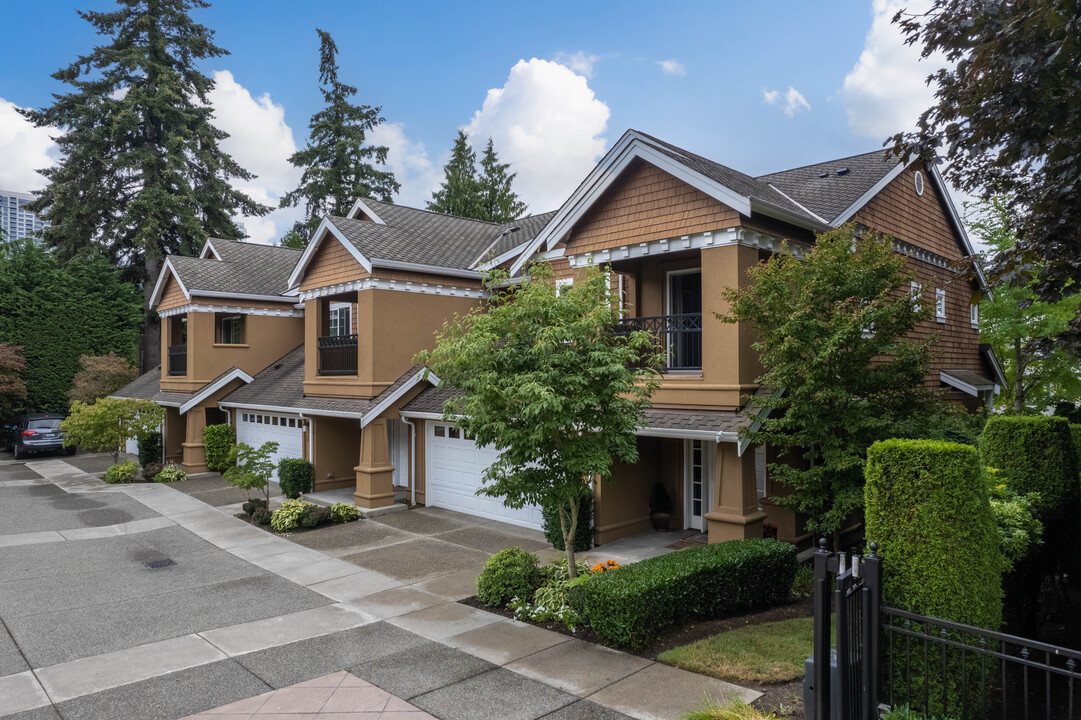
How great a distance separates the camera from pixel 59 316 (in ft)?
105

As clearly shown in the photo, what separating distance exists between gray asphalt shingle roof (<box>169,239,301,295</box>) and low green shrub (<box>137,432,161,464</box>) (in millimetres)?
5943

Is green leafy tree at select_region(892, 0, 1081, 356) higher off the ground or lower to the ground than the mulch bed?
higher

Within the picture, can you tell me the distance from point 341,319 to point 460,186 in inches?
837

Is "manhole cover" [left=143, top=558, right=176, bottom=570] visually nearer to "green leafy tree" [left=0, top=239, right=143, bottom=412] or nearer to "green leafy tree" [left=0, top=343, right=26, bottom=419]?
"green leafy tree" [left=0, top=343, right=26, bottom=419]

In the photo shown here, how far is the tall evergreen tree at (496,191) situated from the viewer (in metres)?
42.4

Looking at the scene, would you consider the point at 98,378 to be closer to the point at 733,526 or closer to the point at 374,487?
the point at 374,487

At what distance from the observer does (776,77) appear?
15.6 metres

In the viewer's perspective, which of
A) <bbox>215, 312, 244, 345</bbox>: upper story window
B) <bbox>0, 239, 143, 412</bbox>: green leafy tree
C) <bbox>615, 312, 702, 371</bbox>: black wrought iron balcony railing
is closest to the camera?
<bbox>615, 312, 702, 371</bbox>: black wrought iron balcony railing

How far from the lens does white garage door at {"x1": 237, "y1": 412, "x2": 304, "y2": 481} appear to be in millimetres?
20656

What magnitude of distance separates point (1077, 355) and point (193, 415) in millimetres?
24555

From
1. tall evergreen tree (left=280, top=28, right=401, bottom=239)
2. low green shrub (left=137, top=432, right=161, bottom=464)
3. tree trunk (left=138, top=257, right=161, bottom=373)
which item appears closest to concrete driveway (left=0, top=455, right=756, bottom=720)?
low green shrub (left=137, top=432, right=161, bottom=464)

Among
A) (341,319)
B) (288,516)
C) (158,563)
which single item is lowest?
(158,563)

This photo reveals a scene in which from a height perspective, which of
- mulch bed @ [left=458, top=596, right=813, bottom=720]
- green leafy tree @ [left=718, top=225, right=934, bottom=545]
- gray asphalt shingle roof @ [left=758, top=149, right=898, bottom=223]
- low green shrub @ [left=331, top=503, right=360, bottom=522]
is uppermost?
gray asphalt shingle roof @ [left=758, top=149, right=898, bottom=223]

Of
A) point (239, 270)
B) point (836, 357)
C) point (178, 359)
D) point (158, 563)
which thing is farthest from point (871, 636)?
point (178, 359)
